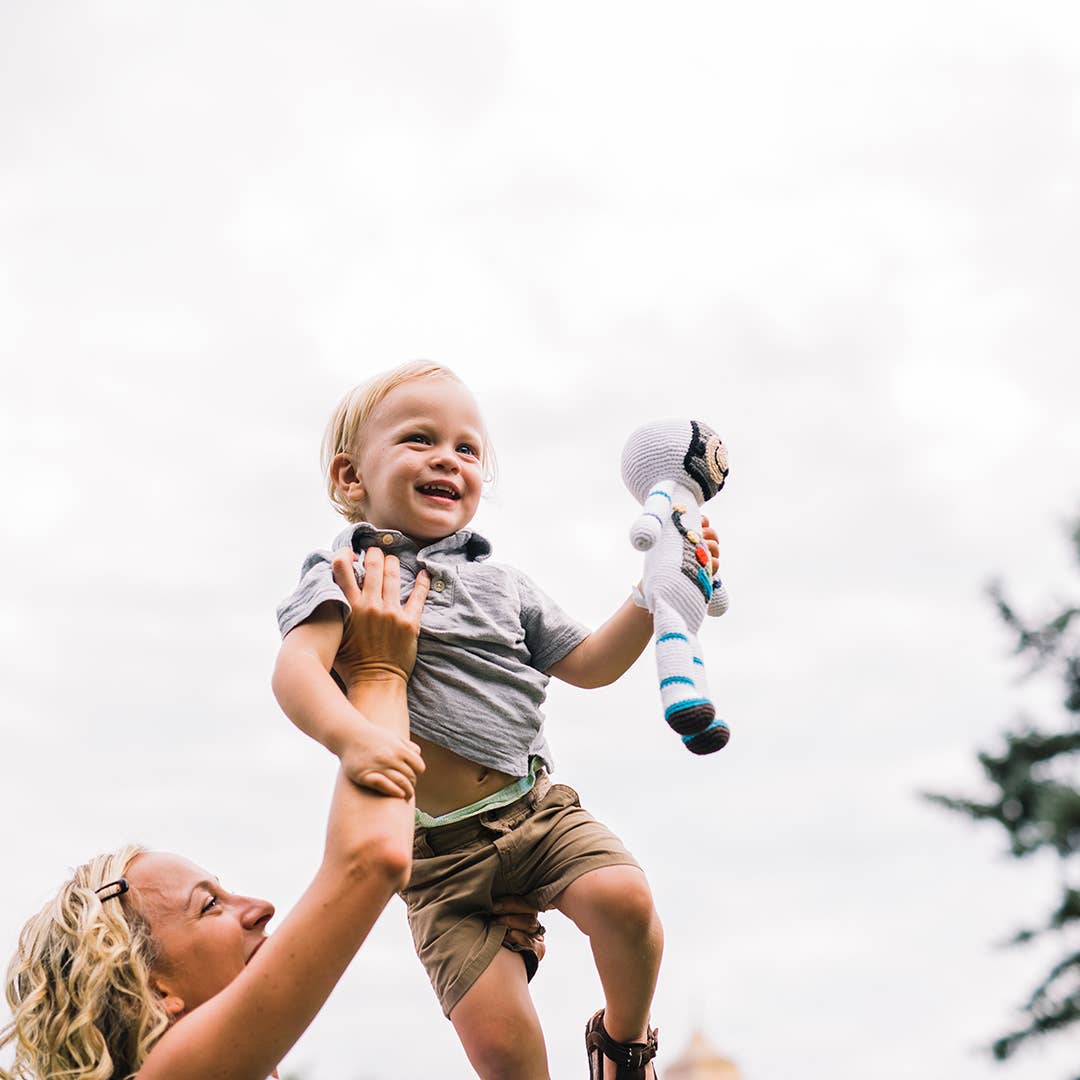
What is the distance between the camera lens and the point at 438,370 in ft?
12.5

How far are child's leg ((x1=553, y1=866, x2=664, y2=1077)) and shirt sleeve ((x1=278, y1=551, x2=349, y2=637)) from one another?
2.87 ft

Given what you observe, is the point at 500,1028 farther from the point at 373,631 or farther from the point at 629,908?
the point at 373,631

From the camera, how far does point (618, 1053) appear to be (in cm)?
345

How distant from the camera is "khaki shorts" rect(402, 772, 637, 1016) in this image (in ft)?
11.4

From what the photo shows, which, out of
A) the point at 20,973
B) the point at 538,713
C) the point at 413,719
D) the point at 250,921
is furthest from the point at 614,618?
the point at 20,973

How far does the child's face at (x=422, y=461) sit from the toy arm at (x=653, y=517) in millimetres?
491

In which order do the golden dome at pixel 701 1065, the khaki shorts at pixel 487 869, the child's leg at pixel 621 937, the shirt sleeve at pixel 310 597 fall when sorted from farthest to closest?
the golden dome at pixel 701 1065 → the khaki shorts at pixel 487 869 → the child's leg at pixel 621 937 → the shirt sleeve at pixel 310 597

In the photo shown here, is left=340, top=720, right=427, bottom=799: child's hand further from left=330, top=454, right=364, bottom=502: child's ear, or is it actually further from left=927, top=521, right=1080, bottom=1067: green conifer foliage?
left=927, top=521, right=1080, bottom=1067: green conifer foliage

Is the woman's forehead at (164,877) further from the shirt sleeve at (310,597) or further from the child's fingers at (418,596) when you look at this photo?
the child's fingers at (418,596)

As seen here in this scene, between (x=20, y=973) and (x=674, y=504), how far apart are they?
1.74m

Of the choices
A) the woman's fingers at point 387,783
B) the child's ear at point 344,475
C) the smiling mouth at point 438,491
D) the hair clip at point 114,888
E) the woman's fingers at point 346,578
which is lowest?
the hair clip at point 114,888

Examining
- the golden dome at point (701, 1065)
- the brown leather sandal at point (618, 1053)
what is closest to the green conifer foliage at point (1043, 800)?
the brown leather sandal at point (618, 1053)

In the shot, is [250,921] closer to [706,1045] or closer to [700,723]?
[700,723]

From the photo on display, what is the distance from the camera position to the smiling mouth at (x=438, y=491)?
358 cm
